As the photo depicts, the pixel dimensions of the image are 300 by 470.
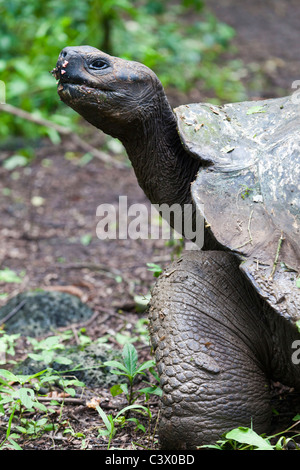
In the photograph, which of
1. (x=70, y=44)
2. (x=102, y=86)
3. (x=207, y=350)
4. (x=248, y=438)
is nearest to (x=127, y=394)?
(x=207, y=350)

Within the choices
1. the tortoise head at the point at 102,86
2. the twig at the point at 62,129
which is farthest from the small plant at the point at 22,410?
the twig at the point at 62,129

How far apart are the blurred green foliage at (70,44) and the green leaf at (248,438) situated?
607cm

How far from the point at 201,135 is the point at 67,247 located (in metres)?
3.16

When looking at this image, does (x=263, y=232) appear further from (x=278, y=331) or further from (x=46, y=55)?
(x=46, y=55)

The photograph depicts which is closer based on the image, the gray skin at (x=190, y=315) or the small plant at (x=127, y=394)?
the gray skin at (x=190, y=315)

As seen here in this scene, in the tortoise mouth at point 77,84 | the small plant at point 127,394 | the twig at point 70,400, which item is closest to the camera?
the small plant at point 127,394

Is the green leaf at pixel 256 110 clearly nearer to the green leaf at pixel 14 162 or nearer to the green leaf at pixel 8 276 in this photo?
the green leaf at pixel 8 276

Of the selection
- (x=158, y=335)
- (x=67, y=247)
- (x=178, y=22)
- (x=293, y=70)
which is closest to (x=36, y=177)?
(x=67, y=247)

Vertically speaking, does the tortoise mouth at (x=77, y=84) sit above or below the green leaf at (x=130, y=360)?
above

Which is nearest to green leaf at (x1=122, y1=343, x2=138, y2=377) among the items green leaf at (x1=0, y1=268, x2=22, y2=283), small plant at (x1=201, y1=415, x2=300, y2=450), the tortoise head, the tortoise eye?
small plant at (x1=201, y1=415, x2=300, y2=450)

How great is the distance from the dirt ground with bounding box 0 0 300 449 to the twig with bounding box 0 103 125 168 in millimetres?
110

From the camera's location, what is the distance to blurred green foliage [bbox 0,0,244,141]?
8.27 meters

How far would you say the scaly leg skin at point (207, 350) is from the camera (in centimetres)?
267

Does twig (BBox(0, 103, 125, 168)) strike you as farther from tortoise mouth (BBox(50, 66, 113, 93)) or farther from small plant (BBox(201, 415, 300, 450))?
small plant (BBox(201, 415, 300, 450))
